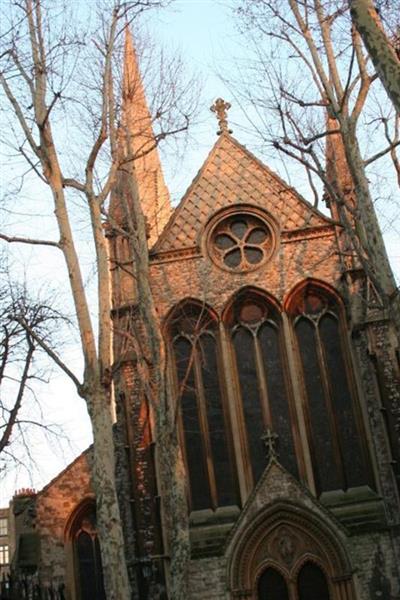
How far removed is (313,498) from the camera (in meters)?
16.5

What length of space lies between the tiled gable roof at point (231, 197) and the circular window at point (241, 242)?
1.20 ft

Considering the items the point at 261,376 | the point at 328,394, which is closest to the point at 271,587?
the point at 328,394

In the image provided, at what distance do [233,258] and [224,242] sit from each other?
512 millimetres

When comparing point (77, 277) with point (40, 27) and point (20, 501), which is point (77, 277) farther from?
point (20, 501)

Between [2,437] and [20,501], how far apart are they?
636 cm

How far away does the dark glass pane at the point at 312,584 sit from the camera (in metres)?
16.4

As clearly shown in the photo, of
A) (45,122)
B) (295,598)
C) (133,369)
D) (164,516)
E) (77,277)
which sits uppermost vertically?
(45,122)

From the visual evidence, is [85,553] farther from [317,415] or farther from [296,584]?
[317,415]

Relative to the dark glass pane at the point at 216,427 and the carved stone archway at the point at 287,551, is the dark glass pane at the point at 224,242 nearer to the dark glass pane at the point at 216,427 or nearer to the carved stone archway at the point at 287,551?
the dark glass pane at the point at 216,427

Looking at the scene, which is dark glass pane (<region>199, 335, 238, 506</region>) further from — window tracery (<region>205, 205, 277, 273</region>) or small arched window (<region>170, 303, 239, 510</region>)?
window tracery (<region>205, 205, 277, 273</region>)

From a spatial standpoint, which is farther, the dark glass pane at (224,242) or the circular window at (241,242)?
the dark glass pane at (224,242)

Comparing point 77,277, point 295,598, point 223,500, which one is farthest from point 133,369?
point 77,277

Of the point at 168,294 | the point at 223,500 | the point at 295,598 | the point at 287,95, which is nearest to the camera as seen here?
the point at 287,95

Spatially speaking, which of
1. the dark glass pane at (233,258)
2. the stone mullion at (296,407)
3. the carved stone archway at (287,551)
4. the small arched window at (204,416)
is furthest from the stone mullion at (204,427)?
the dark glass pane at (233,258)
